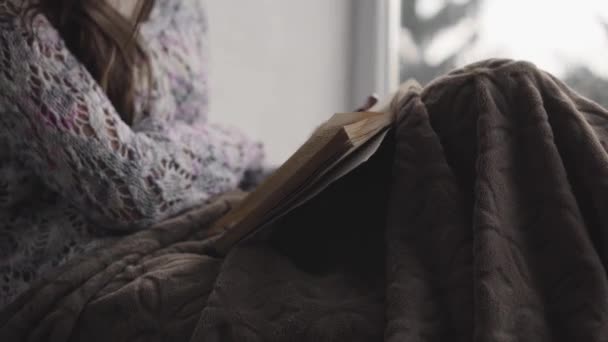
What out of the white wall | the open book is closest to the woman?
the open book

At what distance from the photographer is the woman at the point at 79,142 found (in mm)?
752

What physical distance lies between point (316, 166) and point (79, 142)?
296 mm

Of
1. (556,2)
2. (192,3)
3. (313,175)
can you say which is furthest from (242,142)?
(556,2)

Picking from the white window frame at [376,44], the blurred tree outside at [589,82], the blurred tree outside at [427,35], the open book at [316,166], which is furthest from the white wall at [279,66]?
the open book at [316,166]

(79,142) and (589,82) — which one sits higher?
(79,142)

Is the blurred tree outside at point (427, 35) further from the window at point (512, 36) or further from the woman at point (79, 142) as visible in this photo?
the woman at point (79, 142)

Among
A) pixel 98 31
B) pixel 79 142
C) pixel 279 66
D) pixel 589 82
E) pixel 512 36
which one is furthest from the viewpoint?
pixel 279 66

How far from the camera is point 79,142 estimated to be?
75 centimetres

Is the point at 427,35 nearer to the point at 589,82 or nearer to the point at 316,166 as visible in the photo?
the point at 589,82

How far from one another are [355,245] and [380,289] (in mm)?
73

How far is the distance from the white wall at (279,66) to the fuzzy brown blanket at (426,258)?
1.01m

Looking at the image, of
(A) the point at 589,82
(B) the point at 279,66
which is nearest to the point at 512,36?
(A) the point at 589,82

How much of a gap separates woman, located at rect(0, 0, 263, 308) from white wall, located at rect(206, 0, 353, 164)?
2.35 ft

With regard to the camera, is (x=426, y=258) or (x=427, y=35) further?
(x=427, y=35)
